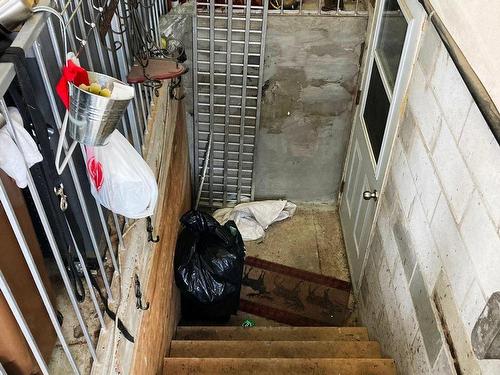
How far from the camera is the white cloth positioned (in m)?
3.96

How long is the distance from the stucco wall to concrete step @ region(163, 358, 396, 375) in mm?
1870

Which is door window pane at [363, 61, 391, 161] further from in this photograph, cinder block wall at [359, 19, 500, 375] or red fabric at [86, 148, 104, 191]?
red fabric at [86, 148, 104, 191]

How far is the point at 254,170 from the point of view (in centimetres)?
407

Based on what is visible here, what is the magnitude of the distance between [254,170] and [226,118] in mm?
530

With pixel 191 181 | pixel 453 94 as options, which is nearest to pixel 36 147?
pixel 453 94

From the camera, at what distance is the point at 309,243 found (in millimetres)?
3996

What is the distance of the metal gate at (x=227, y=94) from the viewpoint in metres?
3.30

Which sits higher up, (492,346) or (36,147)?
(36,147)

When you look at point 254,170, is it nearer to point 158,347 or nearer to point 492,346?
point 158,347

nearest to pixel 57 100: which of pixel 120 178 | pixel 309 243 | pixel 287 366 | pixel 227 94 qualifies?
pixel 120 178

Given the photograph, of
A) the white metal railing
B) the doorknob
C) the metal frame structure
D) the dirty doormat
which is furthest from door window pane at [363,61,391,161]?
the white metal railing

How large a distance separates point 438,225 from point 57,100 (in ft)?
4.44

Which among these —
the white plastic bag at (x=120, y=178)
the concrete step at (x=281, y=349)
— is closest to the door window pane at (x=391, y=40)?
the concrete step at (x=281, y=349)

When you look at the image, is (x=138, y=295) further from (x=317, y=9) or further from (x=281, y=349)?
(x=317, y=9)
